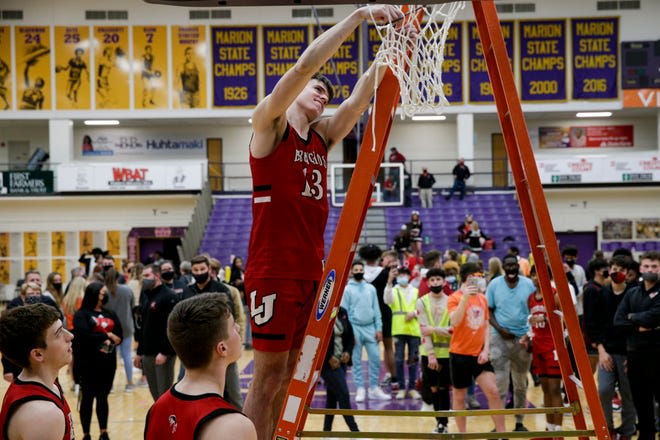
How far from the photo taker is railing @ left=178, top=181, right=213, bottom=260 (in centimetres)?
2527

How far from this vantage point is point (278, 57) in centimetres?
3117

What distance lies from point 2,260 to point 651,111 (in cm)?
2690

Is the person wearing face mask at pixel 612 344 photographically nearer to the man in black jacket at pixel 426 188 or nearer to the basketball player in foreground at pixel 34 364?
the basketball player in foreground at pixel 34 364

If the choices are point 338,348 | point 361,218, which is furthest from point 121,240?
point 361,218

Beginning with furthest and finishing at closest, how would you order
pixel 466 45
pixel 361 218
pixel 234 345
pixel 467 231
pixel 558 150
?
pixel 558 150, pixel 466 45, pixel 467 231, pixel 361 218, pixel 234 345

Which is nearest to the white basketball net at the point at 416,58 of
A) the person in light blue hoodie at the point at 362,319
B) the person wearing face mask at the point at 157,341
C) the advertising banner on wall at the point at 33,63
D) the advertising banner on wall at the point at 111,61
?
the person wearing face mask at the point at 157,341

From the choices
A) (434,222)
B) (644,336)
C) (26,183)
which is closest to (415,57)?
(644,336)

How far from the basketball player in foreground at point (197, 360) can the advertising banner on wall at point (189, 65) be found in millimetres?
29435

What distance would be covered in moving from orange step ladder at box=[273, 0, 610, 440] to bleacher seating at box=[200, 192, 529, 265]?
855 inches

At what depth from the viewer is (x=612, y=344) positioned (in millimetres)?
8016

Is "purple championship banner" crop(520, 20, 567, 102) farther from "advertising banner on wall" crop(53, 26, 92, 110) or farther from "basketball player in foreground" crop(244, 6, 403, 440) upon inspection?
"basketball player in foreground" crop(244, 6, 403, 440)

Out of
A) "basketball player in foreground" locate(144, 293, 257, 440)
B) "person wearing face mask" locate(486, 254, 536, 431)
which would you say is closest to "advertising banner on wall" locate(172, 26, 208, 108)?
"person wearing face mask" locate(486, 254, 536, 431)

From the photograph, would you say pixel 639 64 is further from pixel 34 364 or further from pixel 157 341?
pixel 34 364

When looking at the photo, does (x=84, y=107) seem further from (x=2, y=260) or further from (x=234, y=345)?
(x=234, y=345)
